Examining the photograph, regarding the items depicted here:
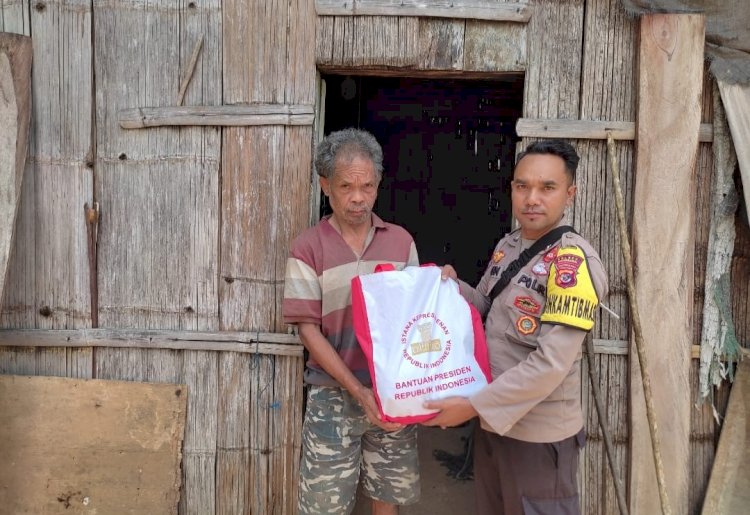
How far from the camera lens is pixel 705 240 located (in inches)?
110

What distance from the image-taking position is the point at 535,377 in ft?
6.31

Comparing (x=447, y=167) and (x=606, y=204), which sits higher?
(x=447, y=167)

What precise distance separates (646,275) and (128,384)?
2636 mm

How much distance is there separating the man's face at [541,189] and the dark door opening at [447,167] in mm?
3998

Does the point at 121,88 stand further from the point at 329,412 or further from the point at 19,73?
the point at 329,412

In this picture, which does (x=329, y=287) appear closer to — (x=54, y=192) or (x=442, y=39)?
(x=442, y=39)

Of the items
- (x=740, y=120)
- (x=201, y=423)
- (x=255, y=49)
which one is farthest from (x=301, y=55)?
(x=740, y=120)

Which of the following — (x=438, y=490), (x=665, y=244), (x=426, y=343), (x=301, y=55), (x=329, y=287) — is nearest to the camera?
(x=426, y=343)

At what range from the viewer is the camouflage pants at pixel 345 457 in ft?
8.13

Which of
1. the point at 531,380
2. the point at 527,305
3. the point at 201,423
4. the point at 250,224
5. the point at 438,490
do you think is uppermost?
the point at 250,224

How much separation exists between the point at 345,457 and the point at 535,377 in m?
0.99

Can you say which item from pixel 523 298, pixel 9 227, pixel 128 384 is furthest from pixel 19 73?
pixel 523 298

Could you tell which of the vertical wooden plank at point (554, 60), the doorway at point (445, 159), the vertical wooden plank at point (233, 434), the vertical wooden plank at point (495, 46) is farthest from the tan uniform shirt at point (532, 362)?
the doorway at point (445, 159)

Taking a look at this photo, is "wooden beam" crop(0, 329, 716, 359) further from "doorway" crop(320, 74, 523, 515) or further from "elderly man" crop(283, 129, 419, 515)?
"doorway" crop(320, 74, 523, 515)
